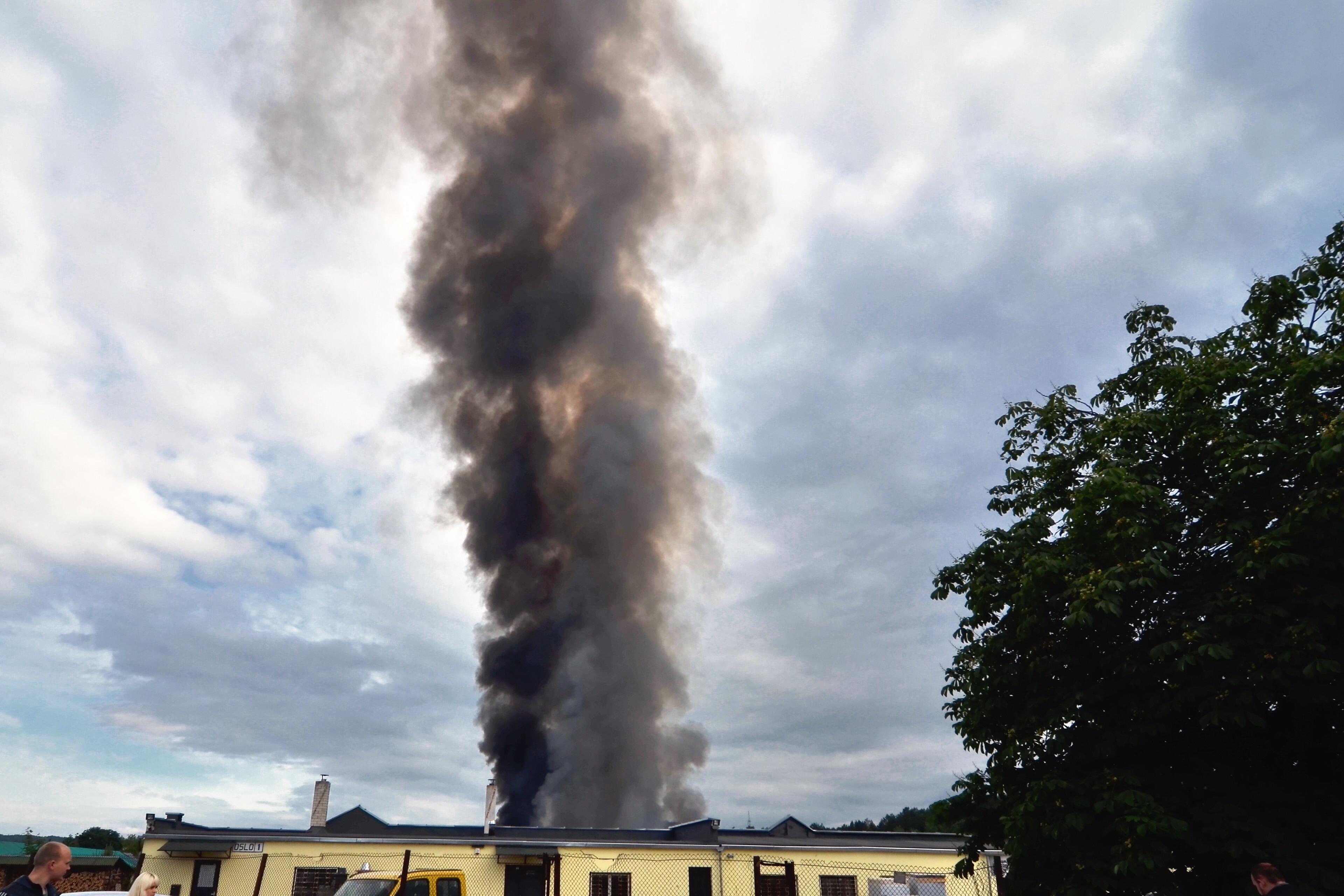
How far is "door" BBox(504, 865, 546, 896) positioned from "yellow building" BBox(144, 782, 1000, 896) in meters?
0.02

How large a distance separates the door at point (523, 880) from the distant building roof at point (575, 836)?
82cm

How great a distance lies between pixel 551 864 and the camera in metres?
22.2

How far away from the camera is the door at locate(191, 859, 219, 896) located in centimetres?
2384

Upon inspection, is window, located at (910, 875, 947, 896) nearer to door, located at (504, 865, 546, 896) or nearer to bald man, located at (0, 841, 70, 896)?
door, located at (504, 865, 546, 896)

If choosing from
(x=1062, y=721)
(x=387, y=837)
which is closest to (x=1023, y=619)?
(x=1062, y=721)

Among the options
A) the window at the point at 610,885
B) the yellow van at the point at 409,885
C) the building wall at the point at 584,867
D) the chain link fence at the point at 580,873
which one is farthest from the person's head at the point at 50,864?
the window at the point at 610,885

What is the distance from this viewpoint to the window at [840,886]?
25281mm

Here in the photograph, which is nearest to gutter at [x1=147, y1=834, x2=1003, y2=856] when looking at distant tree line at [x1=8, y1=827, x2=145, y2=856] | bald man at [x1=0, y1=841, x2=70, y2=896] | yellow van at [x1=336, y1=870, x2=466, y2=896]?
yellow van at [x1=336, y1=870, x2=466, y2=896]

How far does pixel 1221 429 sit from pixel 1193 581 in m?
2.17

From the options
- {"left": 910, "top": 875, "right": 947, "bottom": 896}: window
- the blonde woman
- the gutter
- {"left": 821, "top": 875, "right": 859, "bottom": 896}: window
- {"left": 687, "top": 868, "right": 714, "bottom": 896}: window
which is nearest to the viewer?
the blonde woman

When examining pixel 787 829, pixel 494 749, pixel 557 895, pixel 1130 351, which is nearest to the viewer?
pixel 557 895

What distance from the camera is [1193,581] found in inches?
466

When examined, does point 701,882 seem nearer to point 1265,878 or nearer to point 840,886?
point 840,886

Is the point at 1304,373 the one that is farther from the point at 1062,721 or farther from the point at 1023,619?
the point at 1062,721
